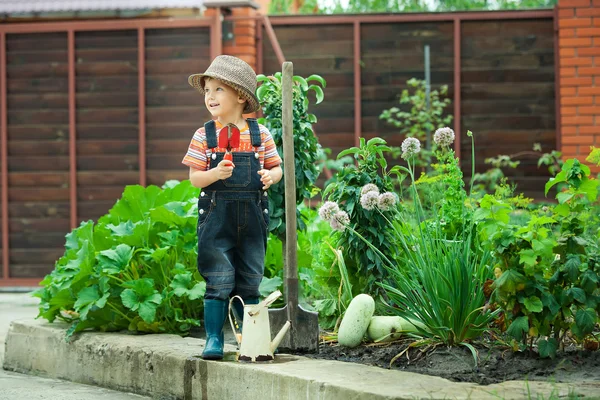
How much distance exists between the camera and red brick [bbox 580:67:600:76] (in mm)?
8945

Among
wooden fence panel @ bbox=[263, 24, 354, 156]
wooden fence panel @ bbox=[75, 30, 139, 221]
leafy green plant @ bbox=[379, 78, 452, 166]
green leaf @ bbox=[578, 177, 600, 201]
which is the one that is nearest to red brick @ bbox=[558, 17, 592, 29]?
leafy green plant @ bbox=[379, 78, 452, 166]

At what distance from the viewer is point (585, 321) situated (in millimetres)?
3982

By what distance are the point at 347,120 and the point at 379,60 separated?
0.65 m

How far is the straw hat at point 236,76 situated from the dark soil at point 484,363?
1220 millimetres

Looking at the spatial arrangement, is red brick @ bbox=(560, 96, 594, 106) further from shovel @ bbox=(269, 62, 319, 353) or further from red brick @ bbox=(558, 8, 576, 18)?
shovel @ bbox=(269, 62, 319, 353)

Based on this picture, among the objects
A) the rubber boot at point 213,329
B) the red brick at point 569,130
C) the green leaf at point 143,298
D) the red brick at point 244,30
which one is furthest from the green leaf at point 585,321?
the red brick at point 244,30

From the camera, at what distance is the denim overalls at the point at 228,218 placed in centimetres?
434

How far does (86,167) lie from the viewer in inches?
383

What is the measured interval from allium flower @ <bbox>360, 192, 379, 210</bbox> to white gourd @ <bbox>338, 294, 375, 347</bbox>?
438 mm

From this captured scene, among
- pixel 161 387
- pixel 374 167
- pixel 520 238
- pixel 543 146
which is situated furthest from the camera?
pixel 543 146

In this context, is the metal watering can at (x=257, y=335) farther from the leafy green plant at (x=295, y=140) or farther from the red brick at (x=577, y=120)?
the red brick at (x=577, y=120)

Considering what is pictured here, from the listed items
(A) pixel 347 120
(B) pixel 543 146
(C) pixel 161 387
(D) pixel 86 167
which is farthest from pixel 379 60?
(C) pixel 161 387

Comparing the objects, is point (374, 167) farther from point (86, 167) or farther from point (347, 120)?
point (86, 167)

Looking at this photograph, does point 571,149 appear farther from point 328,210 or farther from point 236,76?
point 236,76
